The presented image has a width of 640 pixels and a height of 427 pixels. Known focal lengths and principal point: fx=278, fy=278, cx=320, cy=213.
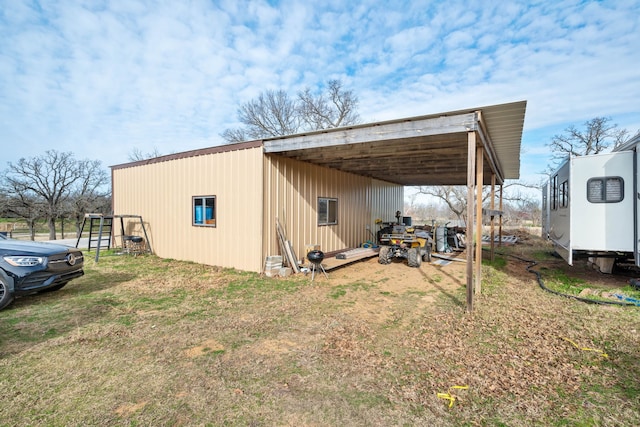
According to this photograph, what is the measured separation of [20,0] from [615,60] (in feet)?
62.5

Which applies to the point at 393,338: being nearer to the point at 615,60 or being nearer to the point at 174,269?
the point at 174,269

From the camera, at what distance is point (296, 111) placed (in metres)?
26.5

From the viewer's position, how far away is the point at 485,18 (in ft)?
27.1

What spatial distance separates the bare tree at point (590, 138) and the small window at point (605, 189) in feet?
60.3

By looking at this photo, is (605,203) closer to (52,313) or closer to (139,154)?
(52,313)

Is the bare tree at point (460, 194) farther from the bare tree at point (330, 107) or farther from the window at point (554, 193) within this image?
the window at point (554, 193)

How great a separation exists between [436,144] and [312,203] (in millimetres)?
4057

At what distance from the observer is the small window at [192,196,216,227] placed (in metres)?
7.93

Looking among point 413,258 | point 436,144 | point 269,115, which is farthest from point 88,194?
point 436,144

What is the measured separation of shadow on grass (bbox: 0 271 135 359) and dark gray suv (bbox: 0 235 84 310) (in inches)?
13.1

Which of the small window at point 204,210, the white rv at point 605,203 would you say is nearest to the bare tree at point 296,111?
the small window at point 204,210

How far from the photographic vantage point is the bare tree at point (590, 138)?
19566 millimetres

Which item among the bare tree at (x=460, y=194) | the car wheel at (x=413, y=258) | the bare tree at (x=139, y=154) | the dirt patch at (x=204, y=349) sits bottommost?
the dirt patch at (x=204, y=349)

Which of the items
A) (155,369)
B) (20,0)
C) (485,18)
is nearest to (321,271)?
(155,369)
